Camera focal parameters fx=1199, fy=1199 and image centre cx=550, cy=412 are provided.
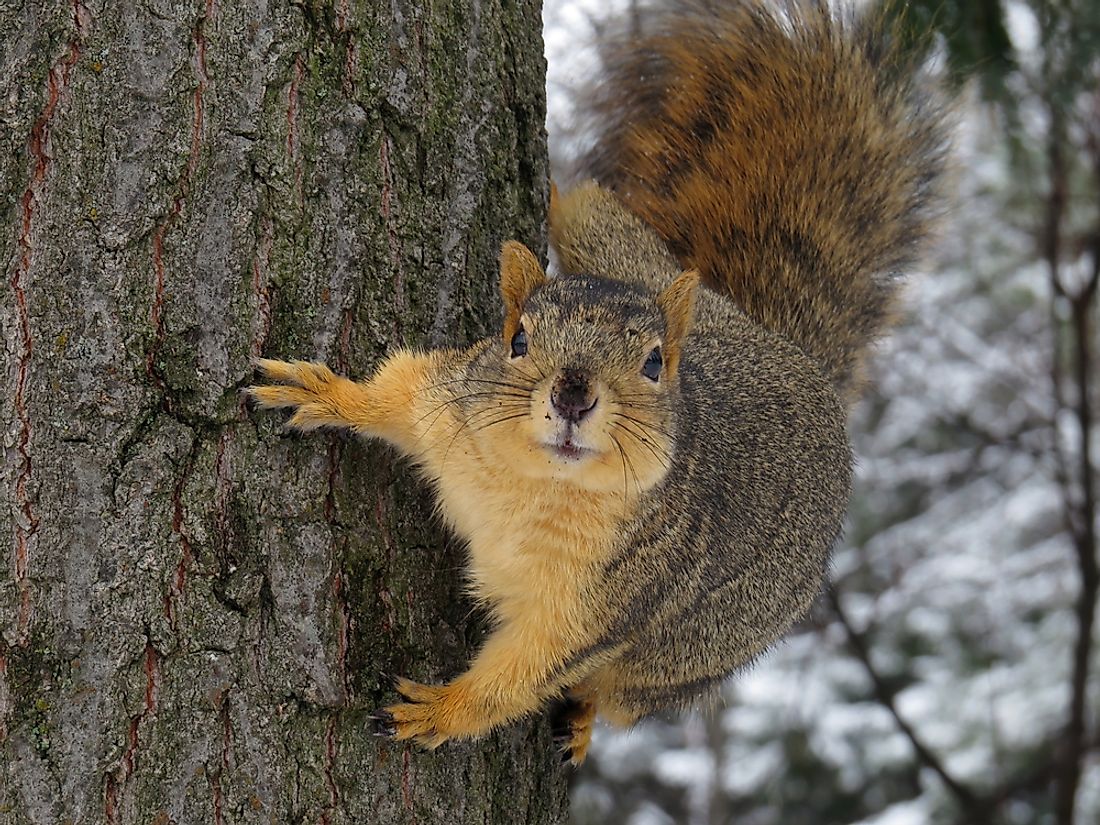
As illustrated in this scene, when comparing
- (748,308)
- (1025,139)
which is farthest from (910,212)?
(1025,139)

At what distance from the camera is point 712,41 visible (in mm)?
2729

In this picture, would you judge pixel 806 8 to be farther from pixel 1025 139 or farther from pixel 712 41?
pixel 1025 139

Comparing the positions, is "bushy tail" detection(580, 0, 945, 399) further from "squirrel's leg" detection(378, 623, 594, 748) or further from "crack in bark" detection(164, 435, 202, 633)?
"crack in bark" detection(164, 435, 202, 633)

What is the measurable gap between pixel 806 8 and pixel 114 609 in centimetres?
207

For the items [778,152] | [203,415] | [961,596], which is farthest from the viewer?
[961,596]

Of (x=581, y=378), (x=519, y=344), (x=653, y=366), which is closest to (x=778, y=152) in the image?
(x=653, y=366)

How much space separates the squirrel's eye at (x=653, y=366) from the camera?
1.83m

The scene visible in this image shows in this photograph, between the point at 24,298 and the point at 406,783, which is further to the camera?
the point at 406,783

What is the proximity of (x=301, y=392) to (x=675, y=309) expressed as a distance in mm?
A: 637

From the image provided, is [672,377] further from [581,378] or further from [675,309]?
[581,378]

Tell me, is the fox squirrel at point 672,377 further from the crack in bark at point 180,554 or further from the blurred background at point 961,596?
the blurred background at point 961,596

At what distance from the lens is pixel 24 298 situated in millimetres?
1510

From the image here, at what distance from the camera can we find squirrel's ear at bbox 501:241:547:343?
1.84 meters

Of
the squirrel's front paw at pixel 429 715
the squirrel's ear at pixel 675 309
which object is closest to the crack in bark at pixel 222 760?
the squirrel's front paw at pixel 429 715
